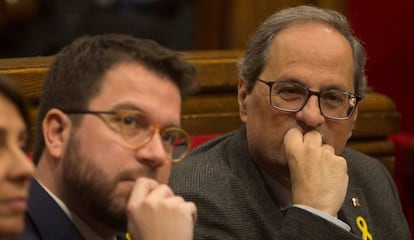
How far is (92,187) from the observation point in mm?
1496

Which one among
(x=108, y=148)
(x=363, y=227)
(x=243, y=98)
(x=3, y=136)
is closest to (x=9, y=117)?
(x=3, y=136)

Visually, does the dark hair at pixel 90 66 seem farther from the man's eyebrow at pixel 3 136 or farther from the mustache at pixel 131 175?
the man's eyebrow at pixel 3 136

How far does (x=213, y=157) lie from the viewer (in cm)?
201

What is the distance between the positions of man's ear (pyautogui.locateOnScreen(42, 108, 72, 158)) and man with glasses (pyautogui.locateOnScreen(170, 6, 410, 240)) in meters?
0.44

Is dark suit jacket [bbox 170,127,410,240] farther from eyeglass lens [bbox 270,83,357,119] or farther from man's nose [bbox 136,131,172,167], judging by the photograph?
man's nose [bbox 136,131,172,167]

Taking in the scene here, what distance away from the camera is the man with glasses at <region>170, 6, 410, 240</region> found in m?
1.89

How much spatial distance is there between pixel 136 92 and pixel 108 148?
4.0 inches

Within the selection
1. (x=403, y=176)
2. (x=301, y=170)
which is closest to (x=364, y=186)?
(x=301, y=170)

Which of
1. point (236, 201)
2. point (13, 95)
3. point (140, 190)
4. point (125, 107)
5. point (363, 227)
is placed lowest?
point (363, 227)

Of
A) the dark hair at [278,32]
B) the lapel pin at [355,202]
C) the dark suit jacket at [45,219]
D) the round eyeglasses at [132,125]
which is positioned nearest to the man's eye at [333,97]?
the dark hair at [278,32]

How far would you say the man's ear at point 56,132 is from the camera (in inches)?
59.8

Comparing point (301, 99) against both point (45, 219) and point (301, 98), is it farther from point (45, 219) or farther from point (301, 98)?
point (45, 219)

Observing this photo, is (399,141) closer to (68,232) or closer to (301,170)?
(301,170)

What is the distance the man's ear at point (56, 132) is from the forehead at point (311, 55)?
1.94 feet
